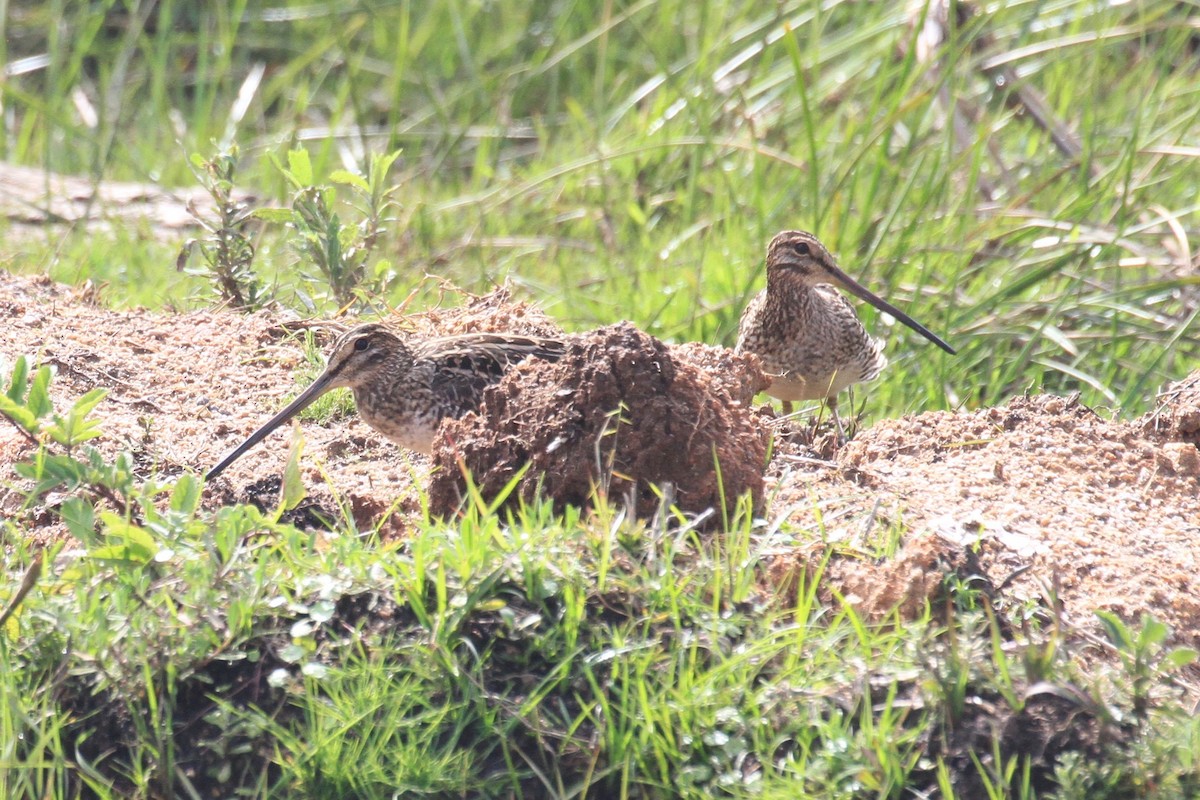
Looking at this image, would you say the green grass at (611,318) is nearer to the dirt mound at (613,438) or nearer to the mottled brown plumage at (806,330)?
the dirt mound at (613,438)

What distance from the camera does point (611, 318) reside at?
723 centimetres

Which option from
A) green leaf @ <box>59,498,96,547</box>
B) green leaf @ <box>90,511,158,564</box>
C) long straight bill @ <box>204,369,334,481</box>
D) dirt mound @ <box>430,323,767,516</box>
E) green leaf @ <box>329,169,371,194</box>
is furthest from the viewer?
green leaf @ <box>329,169,371,194</box>

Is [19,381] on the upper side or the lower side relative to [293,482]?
upper

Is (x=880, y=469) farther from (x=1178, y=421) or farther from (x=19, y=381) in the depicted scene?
(x=19, y=381)

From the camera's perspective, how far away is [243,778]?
3207mm

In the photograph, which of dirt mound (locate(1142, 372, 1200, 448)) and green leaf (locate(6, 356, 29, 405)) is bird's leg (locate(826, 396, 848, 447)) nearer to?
dirt mound (locate(1142, 372, 1200, 448))

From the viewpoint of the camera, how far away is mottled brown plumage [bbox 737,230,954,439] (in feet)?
19.2

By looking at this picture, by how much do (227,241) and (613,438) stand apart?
7.59ft

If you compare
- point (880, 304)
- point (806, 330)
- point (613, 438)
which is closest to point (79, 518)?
point (613, 438)

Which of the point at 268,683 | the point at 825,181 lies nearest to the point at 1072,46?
the point at 825,181

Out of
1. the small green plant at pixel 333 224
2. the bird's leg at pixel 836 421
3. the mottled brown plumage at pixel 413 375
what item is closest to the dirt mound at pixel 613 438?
the mottled brown plumage at pixel 413 375

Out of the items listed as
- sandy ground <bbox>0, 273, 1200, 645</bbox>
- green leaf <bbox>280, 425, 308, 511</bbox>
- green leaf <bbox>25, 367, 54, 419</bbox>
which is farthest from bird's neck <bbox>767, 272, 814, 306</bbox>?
green leaf <bbox>25, 367, 54, 419</bbox>

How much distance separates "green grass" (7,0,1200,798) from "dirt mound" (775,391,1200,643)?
184 mm

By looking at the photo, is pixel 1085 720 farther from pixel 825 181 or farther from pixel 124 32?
pixel 124 32
